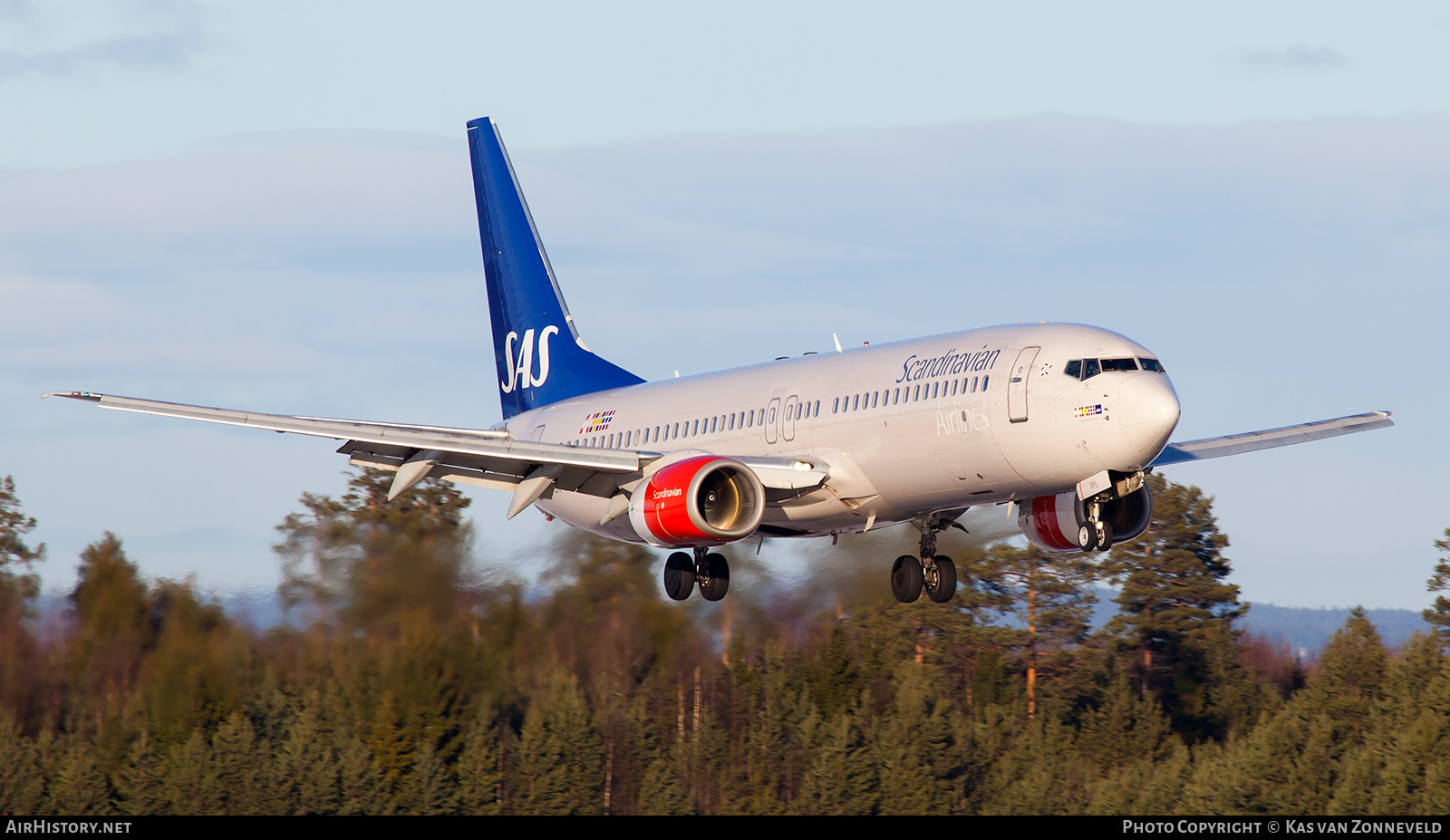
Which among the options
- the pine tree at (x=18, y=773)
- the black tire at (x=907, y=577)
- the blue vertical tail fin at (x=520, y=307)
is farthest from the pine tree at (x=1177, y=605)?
the black tire at (x=907, y=577)

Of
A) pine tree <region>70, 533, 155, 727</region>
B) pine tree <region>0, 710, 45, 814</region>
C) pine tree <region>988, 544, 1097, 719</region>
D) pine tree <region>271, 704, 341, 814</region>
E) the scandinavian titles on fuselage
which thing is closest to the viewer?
the scandinavian titles on fuselage

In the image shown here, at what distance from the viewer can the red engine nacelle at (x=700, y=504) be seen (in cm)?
3066

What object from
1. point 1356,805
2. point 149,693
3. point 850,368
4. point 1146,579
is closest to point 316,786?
point 149,693

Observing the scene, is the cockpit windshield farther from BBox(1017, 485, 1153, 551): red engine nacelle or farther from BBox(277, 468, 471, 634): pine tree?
BBox(277, 468, 471, 634): pine tree

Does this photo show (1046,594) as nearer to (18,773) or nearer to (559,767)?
(559,767)

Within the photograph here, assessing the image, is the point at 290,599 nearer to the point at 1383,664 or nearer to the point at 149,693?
the point at 149,693

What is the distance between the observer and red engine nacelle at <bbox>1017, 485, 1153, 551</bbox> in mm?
31109

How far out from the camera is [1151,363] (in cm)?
2828

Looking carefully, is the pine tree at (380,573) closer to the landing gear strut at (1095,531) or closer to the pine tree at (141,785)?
the landing gear strut at (1095,531)

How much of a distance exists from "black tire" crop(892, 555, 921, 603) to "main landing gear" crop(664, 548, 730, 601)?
11.1 feet

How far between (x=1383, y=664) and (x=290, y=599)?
72874 millimetres

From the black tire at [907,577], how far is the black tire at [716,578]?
3.36 m

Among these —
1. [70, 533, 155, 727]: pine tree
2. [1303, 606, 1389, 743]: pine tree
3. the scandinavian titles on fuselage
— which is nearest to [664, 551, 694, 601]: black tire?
the scandinavian titles on fuselage
